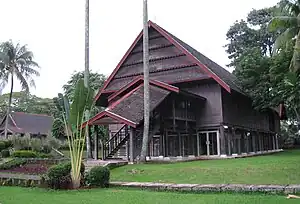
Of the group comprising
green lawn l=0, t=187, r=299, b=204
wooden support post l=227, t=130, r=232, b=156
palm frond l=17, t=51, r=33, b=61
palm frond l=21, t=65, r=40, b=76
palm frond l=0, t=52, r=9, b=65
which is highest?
palm frond l=17, t=51, r=33, b=61

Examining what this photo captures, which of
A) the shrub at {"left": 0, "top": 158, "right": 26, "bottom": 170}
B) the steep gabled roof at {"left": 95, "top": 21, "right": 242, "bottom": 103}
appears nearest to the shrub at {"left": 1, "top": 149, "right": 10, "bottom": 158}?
the steep gabled roof at {"left": 95, "top": 21, "right": 242, "bottom": 103}

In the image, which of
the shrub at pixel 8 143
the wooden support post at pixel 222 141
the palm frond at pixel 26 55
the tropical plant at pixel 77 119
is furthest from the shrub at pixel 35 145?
the tropical plant at pixel 77 119

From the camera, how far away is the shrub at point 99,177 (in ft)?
44.1

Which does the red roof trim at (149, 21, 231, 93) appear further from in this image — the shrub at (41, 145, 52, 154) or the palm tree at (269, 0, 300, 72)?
the shrub at (41, 145, 52, 154)

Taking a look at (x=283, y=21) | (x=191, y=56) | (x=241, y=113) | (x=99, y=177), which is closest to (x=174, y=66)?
(x=191, y=56)

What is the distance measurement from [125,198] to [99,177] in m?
3.29

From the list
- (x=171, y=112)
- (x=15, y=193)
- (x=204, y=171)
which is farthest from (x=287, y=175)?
(x=171, y=112)

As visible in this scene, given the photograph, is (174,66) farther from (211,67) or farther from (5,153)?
(5,153)

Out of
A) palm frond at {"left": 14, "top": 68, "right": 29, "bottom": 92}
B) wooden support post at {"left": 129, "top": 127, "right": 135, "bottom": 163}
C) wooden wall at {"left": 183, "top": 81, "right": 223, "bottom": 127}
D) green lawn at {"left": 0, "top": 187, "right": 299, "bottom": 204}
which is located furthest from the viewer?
palm frond at {"left": 14, "top": 68, "right": 29, "bottom": 92}

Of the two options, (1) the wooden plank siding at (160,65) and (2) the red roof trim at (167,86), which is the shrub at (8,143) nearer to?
(1) the wooden plank siding at (160,65)

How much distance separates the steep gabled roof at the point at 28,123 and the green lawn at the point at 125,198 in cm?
4220

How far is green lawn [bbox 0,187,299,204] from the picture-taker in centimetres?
952

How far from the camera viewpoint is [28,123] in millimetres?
54906

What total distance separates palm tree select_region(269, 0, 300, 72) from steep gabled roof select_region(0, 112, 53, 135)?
40.1m
